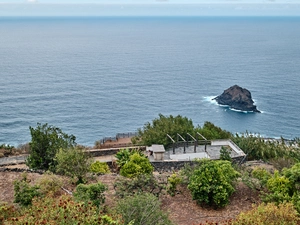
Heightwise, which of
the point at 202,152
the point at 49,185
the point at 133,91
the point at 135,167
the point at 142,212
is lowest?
the point at 202,152

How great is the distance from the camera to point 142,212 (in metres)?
11.8

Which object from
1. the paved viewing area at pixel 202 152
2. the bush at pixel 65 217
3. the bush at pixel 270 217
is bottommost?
the paved viewing area at pixel 202 152

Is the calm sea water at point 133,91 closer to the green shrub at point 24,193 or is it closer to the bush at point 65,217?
the green shrub at point 24,193

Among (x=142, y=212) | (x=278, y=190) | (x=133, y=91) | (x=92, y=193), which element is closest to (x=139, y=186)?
(x=92, y=193)

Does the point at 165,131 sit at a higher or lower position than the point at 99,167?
higher

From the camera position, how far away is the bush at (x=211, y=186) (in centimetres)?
1499

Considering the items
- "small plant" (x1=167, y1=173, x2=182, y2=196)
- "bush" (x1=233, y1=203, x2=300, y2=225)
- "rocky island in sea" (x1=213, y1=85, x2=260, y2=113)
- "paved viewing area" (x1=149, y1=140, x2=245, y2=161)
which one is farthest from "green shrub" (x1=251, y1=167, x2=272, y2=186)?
"rocky island in sea" (x1=213, y1=85, x2=260, y2=113)

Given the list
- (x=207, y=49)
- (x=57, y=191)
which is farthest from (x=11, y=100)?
(x=207, y=49)

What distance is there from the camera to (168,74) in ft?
334

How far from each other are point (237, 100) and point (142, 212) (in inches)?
2527

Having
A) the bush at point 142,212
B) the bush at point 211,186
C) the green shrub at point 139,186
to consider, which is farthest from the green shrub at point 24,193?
the bush at point 211,186

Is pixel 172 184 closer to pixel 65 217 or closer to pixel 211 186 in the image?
pixel 211 186

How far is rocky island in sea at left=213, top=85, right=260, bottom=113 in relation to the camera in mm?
71144

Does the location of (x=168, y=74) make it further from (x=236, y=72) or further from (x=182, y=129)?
(x=182, y=129)
